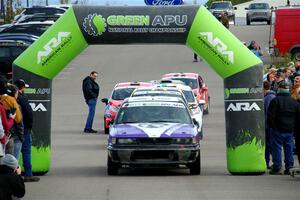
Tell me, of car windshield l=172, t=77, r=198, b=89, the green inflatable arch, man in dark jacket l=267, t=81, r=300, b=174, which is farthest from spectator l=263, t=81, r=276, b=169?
car windshield l=172, t=77, r=198, b=89

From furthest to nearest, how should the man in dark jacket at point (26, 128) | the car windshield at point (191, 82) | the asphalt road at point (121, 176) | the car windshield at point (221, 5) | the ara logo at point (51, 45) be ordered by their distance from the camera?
the car windshield at point (221, 5), the car windshield at point (191, 82), the ara logo at point (51, 45), the man in dark jacket at point (26, 128), the asphalt road at point (121, 176)

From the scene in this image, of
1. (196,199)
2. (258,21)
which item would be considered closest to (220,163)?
(196,199)

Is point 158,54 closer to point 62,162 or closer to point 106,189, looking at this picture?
point 62,162

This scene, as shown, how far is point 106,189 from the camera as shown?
18.9 metres

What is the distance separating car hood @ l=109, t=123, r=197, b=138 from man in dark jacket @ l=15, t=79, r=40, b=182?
1.67m

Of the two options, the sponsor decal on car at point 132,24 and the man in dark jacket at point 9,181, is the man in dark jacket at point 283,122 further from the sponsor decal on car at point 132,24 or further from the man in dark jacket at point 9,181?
the man in dark jacket at point 9,181

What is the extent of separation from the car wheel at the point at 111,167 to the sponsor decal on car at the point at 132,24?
2.29 m

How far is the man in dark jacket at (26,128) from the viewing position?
19469 mm

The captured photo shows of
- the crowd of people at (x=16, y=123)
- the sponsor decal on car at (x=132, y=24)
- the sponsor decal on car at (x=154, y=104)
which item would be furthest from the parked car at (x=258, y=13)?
the crowd of people at (x=16, y=123)

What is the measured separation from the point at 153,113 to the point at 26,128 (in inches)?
128

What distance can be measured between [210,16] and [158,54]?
3686 centimetres

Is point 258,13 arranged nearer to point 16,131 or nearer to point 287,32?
point 287,32

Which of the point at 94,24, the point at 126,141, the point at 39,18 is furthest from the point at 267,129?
the point at 39,18

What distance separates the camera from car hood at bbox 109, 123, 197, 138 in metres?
20.7
